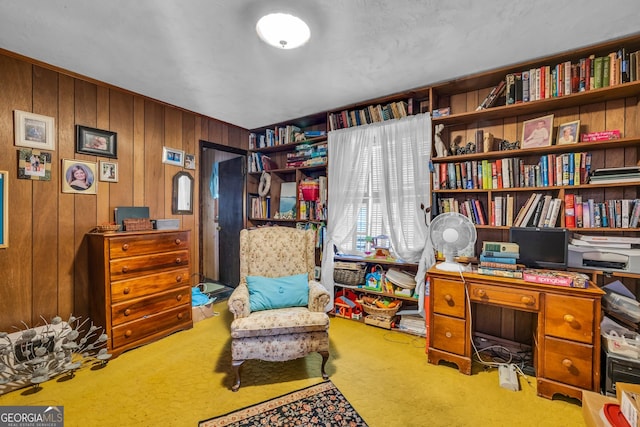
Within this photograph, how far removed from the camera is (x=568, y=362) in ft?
5.39

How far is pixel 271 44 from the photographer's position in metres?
1.79

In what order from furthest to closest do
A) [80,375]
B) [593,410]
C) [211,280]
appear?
[211,280], [80,375], [593,410]

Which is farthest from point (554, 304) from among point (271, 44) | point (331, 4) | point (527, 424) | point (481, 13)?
point (271, 44)

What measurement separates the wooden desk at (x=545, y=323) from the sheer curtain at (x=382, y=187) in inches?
20.4

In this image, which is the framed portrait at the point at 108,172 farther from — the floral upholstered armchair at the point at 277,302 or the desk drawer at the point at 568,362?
the desk drawer at the point at 568,362

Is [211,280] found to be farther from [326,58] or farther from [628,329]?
[628,329]

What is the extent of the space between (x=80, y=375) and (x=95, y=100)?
2.27 m

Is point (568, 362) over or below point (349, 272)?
below

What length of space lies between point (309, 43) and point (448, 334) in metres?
2.32

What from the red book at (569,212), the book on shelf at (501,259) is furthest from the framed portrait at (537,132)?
the book on shelf at (501,259)

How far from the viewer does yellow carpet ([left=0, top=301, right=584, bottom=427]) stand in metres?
1.53

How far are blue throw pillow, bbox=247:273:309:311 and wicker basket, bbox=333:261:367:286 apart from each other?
799mm

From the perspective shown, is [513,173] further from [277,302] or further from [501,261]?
[277,302]

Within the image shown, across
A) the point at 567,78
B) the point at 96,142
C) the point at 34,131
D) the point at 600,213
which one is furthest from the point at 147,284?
the point at 567,78
